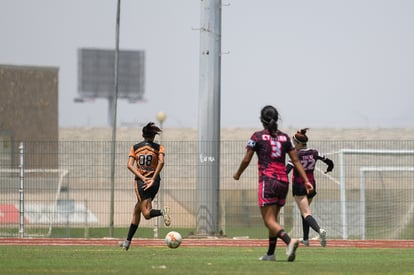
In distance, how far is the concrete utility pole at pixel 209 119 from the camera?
2794cm

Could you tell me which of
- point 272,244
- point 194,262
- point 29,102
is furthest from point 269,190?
point 29,102

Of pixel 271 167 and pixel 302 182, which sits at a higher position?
pixel 271 167

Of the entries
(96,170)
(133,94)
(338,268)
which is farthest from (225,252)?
(133,94)

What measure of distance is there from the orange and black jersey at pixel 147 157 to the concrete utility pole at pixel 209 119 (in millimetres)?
8758

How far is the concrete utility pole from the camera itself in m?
27.9

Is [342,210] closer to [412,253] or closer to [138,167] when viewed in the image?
[412,253]

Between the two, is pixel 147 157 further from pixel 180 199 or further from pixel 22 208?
pixel 180 199

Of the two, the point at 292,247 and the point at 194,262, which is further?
the point at 194,262

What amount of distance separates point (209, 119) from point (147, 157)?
9.50m

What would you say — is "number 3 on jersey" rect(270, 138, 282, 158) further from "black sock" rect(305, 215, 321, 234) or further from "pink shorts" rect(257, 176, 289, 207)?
"black sock" rect(305, 215, 321, 234)

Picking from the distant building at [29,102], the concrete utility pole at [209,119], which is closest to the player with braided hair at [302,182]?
the concrete utility pole at [209,119]

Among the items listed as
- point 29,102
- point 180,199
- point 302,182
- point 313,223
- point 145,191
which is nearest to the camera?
point 145,191

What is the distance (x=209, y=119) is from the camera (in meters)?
28.4

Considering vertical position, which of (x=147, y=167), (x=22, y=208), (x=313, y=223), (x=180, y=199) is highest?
(x=147, y=167)
